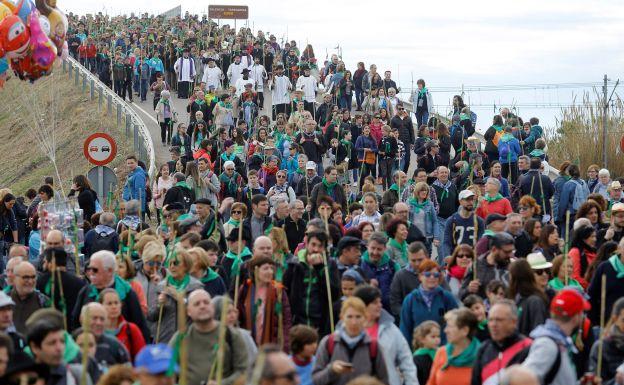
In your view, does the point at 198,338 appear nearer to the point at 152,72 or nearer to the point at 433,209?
the point at 433,209

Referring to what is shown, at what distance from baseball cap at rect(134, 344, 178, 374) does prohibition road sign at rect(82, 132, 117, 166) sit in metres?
13.6

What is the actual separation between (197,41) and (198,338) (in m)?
36.0

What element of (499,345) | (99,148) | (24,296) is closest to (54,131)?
(99,148)

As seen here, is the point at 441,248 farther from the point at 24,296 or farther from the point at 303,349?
the point at 303,349

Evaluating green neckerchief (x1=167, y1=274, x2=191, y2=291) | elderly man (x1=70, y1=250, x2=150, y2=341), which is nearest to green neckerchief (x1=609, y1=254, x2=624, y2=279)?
green neckerchief (x1=167, y1=274, x2=191, y2=291)

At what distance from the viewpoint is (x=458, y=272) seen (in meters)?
14.3

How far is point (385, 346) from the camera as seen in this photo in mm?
11367

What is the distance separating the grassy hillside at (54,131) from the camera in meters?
42.2

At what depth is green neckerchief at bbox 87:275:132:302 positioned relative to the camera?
41.4 ft

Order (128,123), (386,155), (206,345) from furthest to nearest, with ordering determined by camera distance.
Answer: (128,123) < (386,155) < (206,345)

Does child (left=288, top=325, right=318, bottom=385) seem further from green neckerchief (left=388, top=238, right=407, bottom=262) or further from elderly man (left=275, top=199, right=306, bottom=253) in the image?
elderly man (left=275, top=199, right=306, bottom=253)

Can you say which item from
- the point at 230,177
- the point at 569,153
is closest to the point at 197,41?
the point at 569,153

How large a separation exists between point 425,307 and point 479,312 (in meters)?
0.88

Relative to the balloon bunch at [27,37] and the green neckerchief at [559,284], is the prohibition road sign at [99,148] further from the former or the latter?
the green neckerchief at [559,284]
